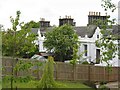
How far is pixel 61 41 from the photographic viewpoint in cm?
3653

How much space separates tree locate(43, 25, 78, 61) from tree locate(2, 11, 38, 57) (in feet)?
71.5

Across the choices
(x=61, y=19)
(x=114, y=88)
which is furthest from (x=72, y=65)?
(x=61, y=19)

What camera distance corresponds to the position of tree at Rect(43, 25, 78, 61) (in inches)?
1432

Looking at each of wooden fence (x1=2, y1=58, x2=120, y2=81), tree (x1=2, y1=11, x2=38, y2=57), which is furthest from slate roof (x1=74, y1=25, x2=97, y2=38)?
tree (x1=2, y1=11, x2=38, y2=57)

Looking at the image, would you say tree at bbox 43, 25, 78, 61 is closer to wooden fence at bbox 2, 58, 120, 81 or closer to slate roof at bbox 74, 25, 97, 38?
slate roof at bbox 74, 25, 97, 38

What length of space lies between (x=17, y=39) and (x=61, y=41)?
73.8ft

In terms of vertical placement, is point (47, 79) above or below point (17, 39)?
below

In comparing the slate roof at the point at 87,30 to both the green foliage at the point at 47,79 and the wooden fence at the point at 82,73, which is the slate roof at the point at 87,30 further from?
the green foliage at the point at 47,79

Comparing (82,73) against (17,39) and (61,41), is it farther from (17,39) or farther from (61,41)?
(17,39)

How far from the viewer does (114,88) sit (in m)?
22.3

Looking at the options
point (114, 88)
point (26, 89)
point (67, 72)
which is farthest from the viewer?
point (67, 72)

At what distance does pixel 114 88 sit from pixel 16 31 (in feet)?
32.0

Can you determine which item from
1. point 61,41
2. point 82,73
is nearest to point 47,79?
point 82,73

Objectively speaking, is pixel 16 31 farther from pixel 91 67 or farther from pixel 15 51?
pixel 91 67
